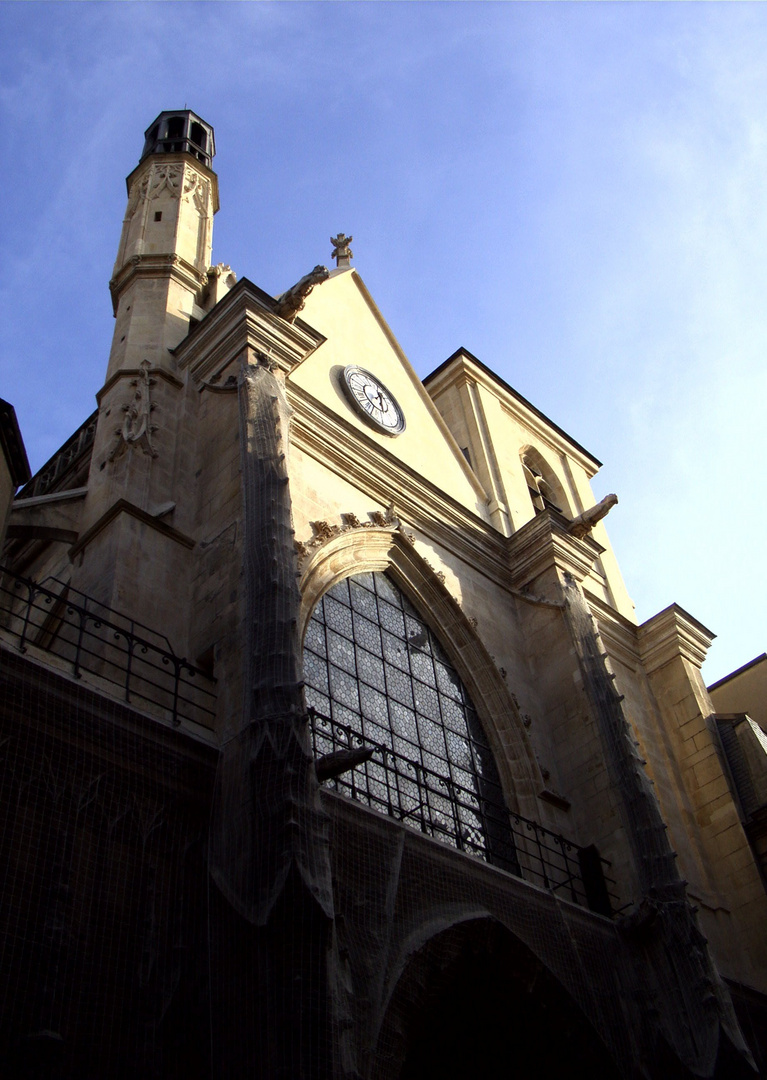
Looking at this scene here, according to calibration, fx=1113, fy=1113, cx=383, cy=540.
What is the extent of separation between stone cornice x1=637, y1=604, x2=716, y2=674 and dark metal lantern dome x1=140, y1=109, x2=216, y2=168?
9.27m

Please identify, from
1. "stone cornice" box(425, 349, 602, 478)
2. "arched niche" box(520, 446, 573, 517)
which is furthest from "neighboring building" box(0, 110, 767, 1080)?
"stone cornice" box(425, 349, 602, 478)

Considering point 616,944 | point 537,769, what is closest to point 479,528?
point 537,769

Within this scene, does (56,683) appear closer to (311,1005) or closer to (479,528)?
(311,1005)

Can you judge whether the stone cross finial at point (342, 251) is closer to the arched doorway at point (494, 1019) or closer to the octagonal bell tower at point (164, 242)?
the octagonal bell tower at point (164, 242)

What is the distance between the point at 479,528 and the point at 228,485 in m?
5.23

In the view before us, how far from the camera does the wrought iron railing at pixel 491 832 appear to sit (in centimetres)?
1006

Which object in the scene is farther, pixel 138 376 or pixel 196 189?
pixel 196 189

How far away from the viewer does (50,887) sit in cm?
613

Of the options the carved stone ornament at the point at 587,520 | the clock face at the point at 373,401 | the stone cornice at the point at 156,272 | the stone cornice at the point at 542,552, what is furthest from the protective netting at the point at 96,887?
the carved stone ornament at the point at 587,520

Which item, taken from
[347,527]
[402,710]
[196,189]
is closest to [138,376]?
[347,527]

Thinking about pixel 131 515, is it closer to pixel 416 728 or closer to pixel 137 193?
pixel 416 728

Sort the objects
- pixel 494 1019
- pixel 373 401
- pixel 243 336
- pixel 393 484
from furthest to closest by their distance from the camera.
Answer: pixel 373 401
pixel 393 484
pixel 243 336
pixel 494 1019

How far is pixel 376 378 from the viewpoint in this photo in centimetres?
→ 1514

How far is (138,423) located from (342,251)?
7.07m
